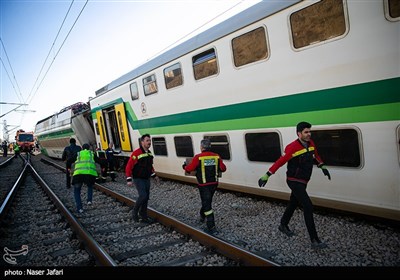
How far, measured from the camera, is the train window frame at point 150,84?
8.95m

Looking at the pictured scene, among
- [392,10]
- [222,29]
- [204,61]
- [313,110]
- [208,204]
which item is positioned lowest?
[208,204]

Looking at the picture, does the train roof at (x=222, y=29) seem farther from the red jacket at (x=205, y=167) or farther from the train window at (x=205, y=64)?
the red jacket at (x=205, y=167)

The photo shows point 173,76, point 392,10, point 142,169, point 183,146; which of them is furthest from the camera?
point 183,146

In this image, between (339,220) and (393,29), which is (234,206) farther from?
(393,29)

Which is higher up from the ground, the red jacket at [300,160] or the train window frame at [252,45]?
the train window frame at [252,45]

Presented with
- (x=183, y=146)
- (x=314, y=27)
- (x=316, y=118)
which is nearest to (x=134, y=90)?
(x=183, y=146)

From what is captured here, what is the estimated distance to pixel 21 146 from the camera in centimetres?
3950

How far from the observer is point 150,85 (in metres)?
9.21

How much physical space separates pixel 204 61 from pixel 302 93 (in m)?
2.86

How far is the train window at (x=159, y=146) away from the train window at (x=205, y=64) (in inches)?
111

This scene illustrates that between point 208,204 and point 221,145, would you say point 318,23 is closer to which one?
point 221,145

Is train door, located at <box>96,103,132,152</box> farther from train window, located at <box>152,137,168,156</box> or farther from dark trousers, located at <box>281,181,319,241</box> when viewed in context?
dark trousers, located at <box>281,181,319,241</box>

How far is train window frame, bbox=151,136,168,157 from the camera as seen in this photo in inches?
362

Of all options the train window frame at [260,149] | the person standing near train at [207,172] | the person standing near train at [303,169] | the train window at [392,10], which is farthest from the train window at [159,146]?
the train window at [392,10]
